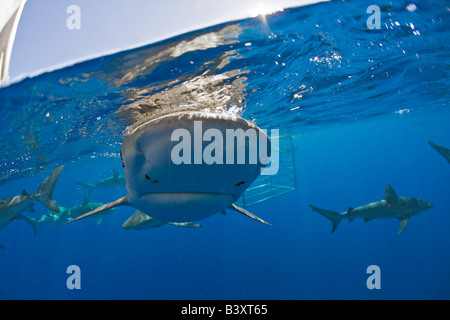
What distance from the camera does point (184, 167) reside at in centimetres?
197

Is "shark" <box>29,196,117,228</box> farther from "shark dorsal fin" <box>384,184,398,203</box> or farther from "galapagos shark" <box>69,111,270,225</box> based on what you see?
"shark dorsal fin" <box>384,184,398,203</box>

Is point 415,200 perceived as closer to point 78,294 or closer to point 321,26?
point 321,26

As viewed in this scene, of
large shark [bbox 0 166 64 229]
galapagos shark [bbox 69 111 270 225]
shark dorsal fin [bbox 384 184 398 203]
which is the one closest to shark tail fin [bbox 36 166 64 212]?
large shark [bbox 0 166 64 229]

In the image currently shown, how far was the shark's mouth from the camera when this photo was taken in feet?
7.47

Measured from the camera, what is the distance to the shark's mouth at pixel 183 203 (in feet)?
7.47

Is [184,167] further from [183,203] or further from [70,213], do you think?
[70,213]

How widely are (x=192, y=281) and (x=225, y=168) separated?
36.7 meters

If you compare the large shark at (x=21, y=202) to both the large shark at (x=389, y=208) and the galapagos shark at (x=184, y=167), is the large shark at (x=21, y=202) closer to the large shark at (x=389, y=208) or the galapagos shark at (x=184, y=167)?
the galapagos shark at (x=184, y=167)

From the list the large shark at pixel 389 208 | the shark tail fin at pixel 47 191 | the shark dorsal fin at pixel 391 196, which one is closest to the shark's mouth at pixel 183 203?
the shark tail fin at pixel 47 191

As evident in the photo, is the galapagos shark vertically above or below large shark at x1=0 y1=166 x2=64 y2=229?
below

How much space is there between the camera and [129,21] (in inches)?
147

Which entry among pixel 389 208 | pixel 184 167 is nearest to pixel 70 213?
pixel 184 167

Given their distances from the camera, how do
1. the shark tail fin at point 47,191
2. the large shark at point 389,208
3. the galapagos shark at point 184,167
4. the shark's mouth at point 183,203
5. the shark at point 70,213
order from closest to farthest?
the galapagos shark at point 184,167, the shark's mouth at point 183,203, the shark tail fin at point 47,191, the large shark at point 389,208, the shark at point 70,213
